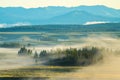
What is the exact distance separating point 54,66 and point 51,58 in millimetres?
16870

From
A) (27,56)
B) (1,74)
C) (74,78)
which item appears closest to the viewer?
(74,78)

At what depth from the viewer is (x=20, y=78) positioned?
330 ft

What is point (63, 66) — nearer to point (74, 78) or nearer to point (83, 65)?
point (83, 65)

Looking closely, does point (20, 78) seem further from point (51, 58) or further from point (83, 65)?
point (51, 58)

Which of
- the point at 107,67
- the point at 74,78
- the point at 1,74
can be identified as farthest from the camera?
the point at 107,67

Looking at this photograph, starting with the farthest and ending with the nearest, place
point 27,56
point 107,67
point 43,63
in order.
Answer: point 27,56 < point 43,63 < point 107,67

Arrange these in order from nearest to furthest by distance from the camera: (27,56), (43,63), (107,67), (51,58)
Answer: (107,67), (43,63), (51,58), (27,56)

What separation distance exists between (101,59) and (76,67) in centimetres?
1782

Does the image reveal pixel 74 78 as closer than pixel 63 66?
Yes

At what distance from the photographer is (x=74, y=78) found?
97.2 meters

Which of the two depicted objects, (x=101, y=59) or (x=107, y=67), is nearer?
(x=107, y=67)

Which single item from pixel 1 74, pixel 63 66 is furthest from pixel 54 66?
pixel 1 74

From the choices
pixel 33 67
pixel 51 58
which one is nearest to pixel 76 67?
pixel 33 67

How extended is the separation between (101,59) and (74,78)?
155ft
